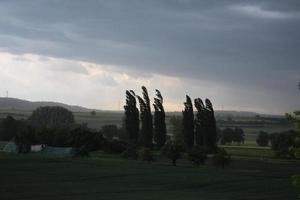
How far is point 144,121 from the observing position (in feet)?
342

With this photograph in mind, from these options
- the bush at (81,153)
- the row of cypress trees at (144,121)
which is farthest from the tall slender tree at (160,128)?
the bush at (81,153)

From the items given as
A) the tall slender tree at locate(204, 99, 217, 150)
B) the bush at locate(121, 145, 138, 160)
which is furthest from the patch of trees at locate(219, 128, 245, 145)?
the bush at locate(121, 145, 138, 160)

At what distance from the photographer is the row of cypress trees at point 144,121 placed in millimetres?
102750

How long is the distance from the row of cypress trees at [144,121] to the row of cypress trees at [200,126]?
4.45 metres

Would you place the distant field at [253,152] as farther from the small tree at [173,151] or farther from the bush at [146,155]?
the bush at [146,155]

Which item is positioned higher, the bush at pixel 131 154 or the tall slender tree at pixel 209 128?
the tall slender tree at pixel 209 128

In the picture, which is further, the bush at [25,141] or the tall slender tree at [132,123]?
the tall slender tree at [132,123]

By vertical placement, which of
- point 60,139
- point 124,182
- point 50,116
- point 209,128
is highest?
point 50,116

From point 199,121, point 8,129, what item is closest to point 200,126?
point 199,121

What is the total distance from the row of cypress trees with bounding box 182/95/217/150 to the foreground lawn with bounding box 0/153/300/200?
28519 millimetres

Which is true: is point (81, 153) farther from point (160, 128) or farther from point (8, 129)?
point (8, 129)

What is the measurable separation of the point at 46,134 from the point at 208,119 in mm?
29845

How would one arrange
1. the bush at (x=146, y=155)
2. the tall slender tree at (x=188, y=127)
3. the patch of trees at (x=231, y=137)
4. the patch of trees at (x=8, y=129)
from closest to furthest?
the bush at (x=146, y=155) → the tall slender tree at (x=188, y=127) → the patch of trees at (x=8, y=129) → the patch of trees at (x=231, y=137)

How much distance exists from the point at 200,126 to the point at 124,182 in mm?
53232
